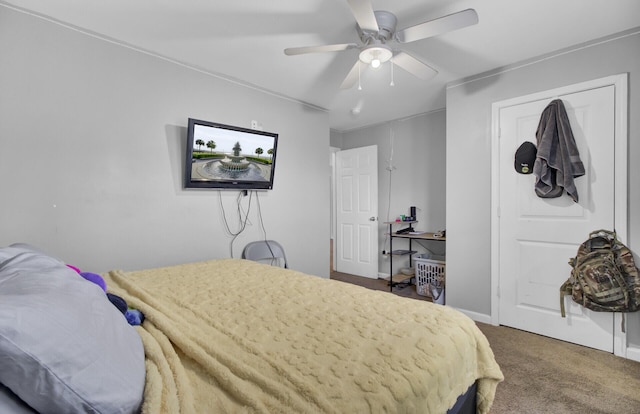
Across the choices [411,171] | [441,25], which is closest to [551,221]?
[441,25]

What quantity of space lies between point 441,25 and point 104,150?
256cm

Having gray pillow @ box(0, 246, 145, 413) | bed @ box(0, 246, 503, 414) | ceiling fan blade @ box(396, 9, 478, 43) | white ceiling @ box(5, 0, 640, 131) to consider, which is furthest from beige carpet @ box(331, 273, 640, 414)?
white ceiling @ box(5, 0, 640, 131)

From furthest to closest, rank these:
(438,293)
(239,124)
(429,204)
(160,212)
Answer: (429,204)
(438,293)
(239,124)
(160,212)

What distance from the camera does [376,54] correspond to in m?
2.04

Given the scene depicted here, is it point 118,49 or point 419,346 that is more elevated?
point 118,49

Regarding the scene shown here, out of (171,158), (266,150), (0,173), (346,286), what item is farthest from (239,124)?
(346,286)

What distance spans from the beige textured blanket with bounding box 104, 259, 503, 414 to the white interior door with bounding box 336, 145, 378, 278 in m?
3.15

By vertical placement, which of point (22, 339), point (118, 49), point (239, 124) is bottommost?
point (22, 339)

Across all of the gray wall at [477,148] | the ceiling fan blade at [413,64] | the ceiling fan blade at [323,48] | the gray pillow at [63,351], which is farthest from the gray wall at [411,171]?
the gray pillow at [63,351]

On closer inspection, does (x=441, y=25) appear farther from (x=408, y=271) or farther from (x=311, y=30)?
(x=408, y=271)

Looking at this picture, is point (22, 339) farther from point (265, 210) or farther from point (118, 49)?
point (265, 210)

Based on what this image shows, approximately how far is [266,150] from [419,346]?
261 cm

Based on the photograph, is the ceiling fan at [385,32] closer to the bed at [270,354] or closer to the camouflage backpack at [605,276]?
the bed at [270,354]

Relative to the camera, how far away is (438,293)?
11.4 ft
